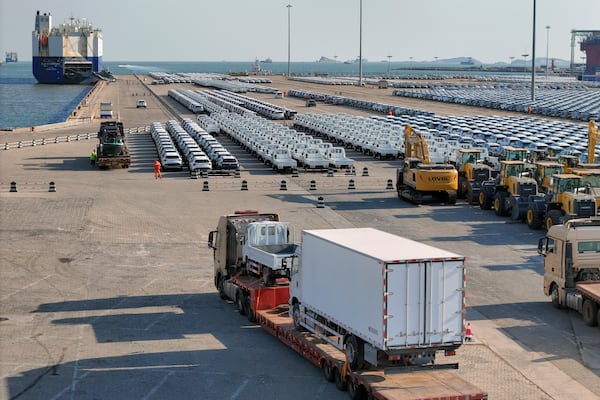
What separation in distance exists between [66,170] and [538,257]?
A: 32.5 metres

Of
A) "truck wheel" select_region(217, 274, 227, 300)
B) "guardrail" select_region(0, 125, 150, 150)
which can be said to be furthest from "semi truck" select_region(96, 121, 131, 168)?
"truck wheel" select_region(217, 274, 227, 300)

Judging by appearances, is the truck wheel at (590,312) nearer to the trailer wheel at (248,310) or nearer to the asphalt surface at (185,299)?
the asphalt surface at (185,299)

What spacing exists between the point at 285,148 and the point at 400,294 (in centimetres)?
4272

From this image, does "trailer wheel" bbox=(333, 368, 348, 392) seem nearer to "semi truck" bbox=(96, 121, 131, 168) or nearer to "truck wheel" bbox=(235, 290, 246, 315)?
"truck wheel" bbox=(235, 290, 246, 315)

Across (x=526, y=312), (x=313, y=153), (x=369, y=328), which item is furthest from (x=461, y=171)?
(x=369, y=328)

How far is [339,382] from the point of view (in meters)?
19.0

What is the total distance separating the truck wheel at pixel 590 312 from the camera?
921 inches

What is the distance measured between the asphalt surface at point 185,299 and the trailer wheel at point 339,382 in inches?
14.6

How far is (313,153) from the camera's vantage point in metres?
57.7

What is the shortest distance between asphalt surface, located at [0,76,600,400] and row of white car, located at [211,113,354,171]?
5.11m

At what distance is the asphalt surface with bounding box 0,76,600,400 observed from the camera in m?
19.8

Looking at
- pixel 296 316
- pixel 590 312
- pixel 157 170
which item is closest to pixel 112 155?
pixel 157 170

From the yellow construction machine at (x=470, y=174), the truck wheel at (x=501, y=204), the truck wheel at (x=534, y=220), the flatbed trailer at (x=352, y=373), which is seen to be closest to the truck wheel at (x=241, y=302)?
the flatbed trailer at (x=352, y=373)

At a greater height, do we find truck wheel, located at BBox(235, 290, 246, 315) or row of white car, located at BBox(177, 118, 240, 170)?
row of white car, located at BBox(177, 118, 240, 170)
